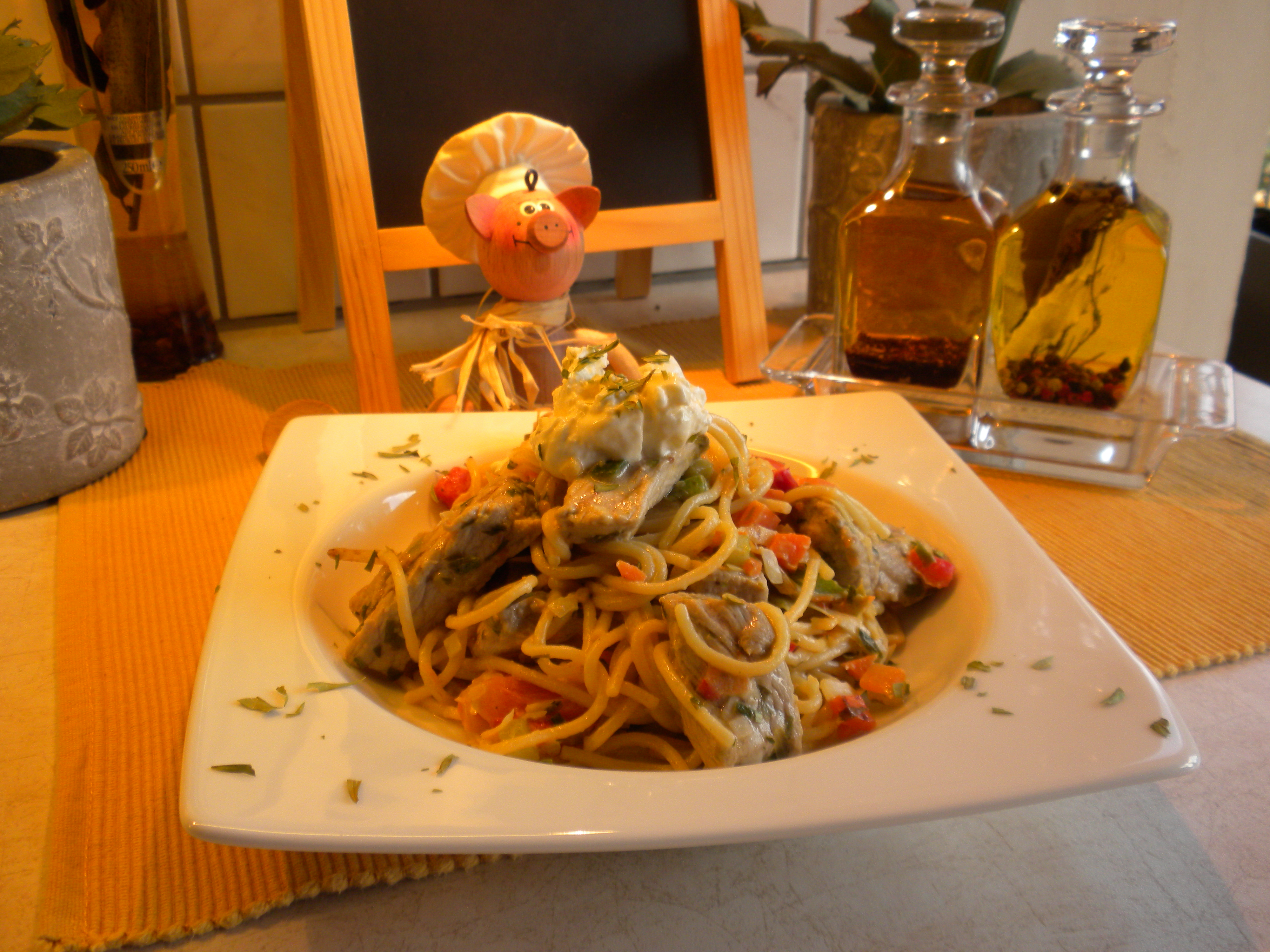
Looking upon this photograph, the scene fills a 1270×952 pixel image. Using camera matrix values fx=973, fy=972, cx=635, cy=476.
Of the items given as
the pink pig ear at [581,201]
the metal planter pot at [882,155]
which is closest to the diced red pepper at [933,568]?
the pink pig ear at [581,201]

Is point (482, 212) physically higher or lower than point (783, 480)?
higher

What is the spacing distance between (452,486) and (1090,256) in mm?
1148

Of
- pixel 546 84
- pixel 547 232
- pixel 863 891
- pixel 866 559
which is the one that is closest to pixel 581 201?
pixel 547 232

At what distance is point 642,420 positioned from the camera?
104 centimetres

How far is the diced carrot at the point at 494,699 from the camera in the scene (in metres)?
1.03

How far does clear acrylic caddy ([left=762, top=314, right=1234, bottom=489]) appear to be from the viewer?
1700 millimetres

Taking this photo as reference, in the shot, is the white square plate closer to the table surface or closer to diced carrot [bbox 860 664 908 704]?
diced carrot [bbox 860 664 908 704]

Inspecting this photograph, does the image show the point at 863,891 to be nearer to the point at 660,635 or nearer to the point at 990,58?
the point at 660,635

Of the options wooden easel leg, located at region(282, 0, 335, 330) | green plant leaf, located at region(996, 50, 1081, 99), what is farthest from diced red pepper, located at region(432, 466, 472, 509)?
green plant leaf, located at region(996, 50, 1081, 99)

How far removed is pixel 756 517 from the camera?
3.90ft

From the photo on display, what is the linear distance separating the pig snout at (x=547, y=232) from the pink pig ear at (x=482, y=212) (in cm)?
7

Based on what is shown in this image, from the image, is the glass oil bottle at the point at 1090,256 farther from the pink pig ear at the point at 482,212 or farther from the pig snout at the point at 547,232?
the pink pig ear at the point at 482,212

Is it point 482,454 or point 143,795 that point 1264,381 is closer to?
point 482,454

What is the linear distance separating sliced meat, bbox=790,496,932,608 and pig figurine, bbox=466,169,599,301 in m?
0.67
